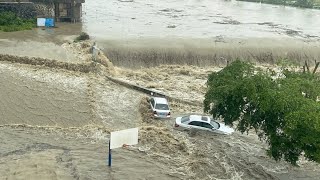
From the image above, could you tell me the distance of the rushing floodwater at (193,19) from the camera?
144 ft

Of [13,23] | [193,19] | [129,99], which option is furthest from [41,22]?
[193,19]

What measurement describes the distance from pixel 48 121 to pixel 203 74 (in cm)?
1430

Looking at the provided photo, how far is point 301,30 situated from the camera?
164 feet

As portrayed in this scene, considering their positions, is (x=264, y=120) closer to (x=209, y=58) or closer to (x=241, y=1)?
(x=209, y=58)

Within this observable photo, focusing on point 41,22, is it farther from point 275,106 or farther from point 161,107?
point 275,106

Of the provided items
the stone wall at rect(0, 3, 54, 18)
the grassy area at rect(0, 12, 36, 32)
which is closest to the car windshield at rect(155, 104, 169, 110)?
the grassy area at rect(0, 12, 36, 32)

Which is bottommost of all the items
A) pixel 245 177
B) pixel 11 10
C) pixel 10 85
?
pixel 245 177

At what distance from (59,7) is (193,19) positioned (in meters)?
16.9

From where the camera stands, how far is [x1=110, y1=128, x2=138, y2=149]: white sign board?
596 inches

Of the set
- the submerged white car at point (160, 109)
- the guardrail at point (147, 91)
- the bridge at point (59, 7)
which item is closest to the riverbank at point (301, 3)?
the bridge at point (59, 7)

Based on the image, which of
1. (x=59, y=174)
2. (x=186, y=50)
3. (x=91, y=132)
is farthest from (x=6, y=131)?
(x=186, y=50)

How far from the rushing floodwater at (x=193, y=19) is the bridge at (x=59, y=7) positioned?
1714 millimetres

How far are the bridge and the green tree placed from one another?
1113 inches

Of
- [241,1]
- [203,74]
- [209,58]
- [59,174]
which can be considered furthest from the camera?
[241,1]
